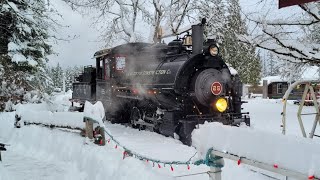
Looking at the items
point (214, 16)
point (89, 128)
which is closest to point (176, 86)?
point (89, 128)

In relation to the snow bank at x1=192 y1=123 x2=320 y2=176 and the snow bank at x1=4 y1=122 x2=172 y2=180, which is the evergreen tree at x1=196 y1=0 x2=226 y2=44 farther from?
the snow bank at x1=192 y1=123 x2=320 y2=176

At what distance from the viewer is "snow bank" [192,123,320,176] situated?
2.80 metres

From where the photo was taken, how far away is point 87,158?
766cm

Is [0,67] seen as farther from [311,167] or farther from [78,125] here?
[311,167]

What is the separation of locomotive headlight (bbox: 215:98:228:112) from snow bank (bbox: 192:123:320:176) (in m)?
6.53

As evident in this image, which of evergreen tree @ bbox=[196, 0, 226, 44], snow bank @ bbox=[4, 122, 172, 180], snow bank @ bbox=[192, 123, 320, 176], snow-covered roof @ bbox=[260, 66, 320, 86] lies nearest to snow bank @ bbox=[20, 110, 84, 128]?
snow bank @ bbox=[4, 122, 172, 180]

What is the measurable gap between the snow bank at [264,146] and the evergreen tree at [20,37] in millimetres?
5276

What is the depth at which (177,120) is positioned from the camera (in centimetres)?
1050

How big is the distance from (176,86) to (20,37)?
485 centimetres

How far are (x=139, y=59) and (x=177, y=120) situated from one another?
4181 millimetres

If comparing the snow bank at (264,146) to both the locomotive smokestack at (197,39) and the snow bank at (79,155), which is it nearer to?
the snow bank at (79,155)

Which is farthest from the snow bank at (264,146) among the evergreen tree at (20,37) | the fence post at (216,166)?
the evergreen tree at (20,37)

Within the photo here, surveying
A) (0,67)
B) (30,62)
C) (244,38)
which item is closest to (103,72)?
(30,62)

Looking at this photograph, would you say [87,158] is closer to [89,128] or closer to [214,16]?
[89,128]
